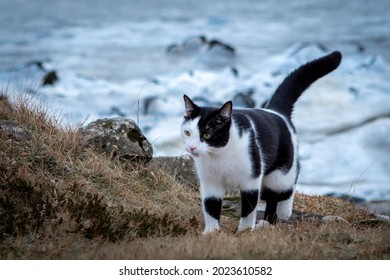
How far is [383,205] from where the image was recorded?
34.4ft

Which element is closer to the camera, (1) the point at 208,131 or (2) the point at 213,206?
(1) the point at 208,131

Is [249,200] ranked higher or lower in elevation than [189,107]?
lower

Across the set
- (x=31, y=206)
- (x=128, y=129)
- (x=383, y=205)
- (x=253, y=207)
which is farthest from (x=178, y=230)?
(x=383, y=205)

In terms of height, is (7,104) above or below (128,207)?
above

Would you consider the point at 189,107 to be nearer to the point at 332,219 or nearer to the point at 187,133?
the point at 187,133

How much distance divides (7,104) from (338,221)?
164 inches

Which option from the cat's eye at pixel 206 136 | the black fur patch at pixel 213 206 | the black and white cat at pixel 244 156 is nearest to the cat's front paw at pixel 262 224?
the black and white cat at pixel 244 156

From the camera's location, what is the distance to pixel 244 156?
5945 millimetres

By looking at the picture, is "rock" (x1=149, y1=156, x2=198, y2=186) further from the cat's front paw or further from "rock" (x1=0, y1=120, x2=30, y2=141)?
the cat's front paw

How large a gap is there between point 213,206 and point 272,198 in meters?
0.89

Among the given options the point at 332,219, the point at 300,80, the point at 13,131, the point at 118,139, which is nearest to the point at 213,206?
the point at 332,219

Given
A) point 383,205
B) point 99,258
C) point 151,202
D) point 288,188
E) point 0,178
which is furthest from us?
point 383,205

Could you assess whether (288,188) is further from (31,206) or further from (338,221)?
(31,206)

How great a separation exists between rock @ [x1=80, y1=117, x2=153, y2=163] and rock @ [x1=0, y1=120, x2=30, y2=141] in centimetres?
76
